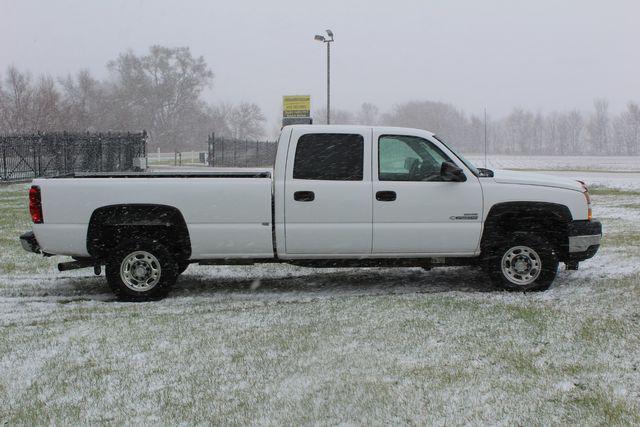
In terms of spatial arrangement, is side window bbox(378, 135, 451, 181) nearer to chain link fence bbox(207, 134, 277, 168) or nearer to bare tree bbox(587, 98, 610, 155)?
chain link fence bbox(207, 134, 277, 168)

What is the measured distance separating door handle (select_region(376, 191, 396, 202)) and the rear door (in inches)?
4.0

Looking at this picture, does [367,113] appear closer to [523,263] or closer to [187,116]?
[187,116]

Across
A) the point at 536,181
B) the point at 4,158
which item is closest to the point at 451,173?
the point at 536,181

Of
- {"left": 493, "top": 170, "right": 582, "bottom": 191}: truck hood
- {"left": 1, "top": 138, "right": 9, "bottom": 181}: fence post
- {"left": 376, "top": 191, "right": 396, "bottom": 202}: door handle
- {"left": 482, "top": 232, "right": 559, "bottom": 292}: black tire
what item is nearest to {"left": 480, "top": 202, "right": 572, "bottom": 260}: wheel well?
{"left": 482, "top": 232, "right": 559, "bottom": 292}: black tire

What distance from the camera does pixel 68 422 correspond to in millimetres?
3967

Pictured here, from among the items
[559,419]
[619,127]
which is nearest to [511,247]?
[559,419]

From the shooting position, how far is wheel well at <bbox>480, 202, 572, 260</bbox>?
720cm

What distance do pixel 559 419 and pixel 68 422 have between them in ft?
9.72

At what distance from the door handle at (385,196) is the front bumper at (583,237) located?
205 centimetres

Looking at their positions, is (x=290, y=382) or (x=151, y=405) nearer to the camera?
(x=151, y=405)

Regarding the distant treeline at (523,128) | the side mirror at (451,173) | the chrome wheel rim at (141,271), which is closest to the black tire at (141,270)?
the chrome wheel rim at (141,271)

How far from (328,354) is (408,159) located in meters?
2.94

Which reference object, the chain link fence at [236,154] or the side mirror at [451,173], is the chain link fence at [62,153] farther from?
the side mirror at [451,173]

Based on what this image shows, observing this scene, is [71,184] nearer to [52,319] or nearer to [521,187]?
[52,319]
